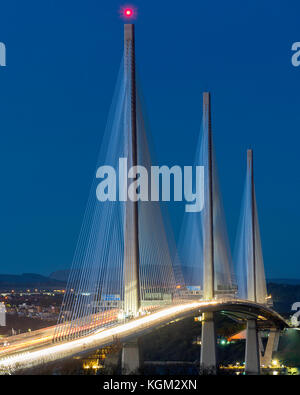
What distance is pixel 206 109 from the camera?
61.9m

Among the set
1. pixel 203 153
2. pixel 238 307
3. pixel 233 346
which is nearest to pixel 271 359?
pixel 233 346

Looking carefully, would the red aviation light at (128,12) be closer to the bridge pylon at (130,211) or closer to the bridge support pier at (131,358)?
the bridge pylon at (130,211)

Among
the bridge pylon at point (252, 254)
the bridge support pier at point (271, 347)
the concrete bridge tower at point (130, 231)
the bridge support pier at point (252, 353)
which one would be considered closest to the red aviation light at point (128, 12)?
the concrete bridge tower at point (130, 231)

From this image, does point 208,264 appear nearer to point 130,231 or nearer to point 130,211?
point 130,211

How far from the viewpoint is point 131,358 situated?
3766 centimetres

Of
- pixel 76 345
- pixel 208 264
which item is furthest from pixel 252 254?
pixel 76 345

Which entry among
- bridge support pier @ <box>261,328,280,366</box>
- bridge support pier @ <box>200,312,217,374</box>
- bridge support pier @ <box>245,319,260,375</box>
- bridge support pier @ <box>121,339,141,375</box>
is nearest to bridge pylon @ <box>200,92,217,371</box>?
bridge support pier @ <box>200,312,217,374</box>

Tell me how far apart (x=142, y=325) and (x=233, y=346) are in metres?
77.5

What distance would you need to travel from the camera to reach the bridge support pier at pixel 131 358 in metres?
37.6

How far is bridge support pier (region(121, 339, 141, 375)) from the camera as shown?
123 ft

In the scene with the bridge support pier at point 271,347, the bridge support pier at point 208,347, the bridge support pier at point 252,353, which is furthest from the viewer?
the bridge support pier at point 271,347
